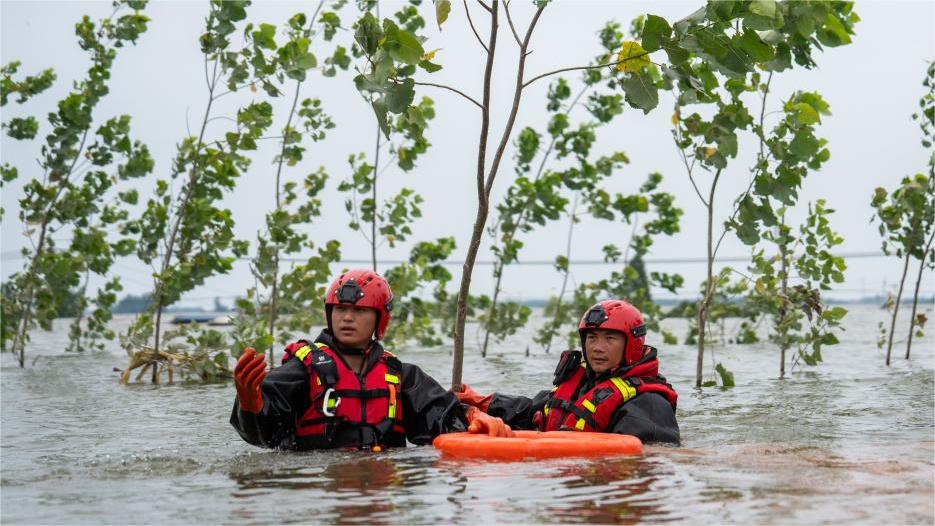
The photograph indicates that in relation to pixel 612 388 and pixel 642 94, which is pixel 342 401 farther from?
pixel 642 94

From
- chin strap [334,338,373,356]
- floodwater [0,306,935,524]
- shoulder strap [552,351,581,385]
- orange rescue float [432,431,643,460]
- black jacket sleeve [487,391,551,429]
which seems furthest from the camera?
black jacket sleeve [487,391,551,429]

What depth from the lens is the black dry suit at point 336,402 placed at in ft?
23.6

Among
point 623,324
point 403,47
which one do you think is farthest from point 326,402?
point 403,47

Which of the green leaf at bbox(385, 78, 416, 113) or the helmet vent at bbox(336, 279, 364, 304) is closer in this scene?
the helmet vent at bbox(336, 279, 364, 304)

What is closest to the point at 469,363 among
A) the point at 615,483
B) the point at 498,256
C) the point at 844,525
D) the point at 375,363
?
the point at 498,256

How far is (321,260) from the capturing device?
15.9 m

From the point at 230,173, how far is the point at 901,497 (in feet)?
36.1

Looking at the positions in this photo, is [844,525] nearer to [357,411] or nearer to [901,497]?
[901,497]

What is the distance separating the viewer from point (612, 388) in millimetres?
7621

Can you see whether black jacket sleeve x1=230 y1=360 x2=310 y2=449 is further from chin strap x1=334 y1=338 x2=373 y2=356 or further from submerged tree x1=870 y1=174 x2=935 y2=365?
submerged tree x1=870 y1=174 x2=935 y2=365

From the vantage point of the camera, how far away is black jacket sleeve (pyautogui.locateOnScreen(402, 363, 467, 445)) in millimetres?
7660

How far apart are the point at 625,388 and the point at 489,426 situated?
939mm

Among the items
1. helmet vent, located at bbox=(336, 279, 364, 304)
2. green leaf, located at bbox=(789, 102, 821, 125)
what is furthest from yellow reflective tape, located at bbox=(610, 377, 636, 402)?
green leaf, located at bbox=(789, 102, 821, 125)

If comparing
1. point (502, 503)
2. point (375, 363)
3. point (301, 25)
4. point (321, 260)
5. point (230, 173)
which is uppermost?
point (301, 25)
